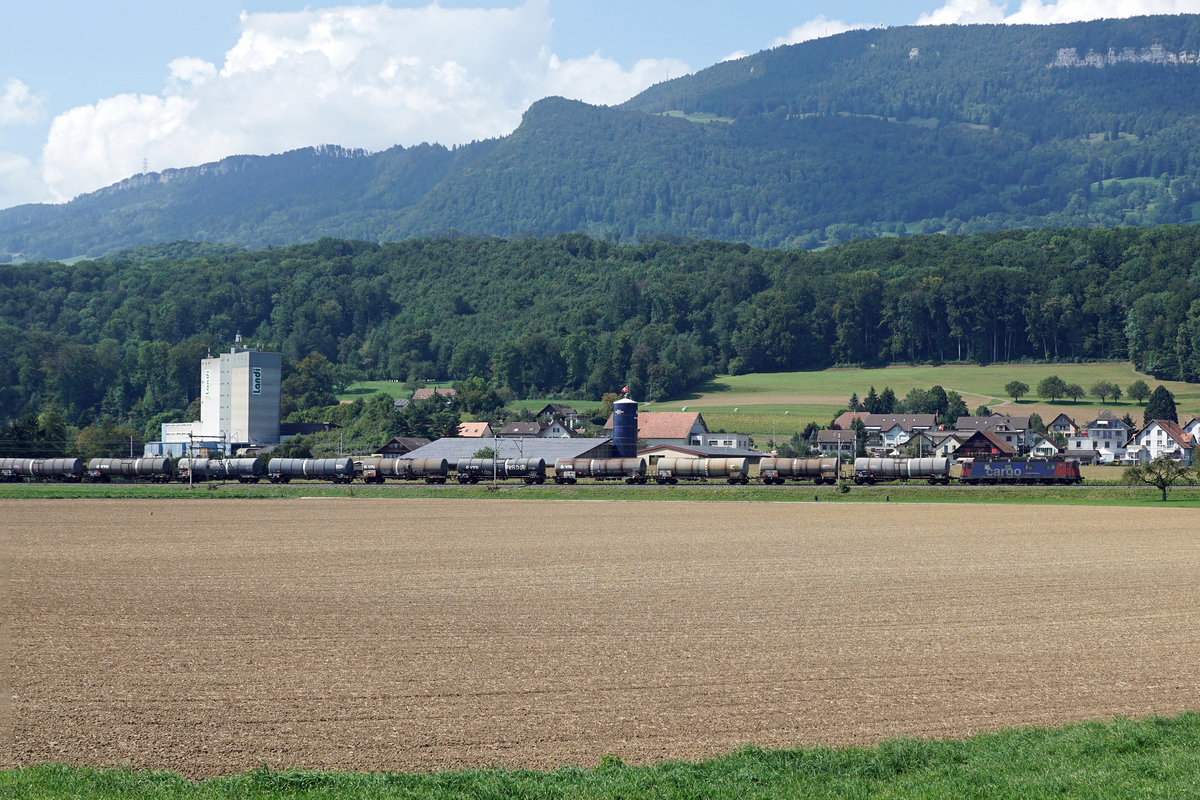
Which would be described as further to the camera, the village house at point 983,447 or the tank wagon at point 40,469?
the village house at point 983,447

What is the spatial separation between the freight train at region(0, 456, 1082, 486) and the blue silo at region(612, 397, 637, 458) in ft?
28.0

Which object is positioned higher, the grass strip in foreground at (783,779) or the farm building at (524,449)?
the farm building at (524,449)

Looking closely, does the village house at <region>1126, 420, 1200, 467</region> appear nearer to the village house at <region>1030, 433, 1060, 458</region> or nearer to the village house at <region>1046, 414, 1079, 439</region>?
the village house at <region>1030, 433, 1060, 458</region>

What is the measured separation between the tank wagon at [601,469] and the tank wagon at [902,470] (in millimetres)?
19923

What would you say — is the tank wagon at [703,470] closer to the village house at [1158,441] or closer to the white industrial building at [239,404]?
the village house at [1158,441]

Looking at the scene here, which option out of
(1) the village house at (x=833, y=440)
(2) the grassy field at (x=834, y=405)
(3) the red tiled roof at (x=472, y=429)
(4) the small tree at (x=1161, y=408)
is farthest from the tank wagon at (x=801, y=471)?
(4) the small tree at (x=1161, y=408)

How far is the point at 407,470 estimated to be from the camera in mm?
115688

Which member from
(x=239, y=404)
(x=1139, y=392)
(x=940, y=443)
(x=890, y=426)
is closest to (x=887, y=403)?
(x=890, y=426)

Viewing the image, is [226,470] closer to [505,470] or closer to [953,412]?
[505,470]

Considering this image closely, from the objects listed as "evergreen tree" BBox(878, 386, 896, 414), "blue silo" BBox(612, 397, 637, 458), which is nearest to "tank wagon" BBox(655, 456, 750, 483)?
"blue silo" BBox(612, 397, 637, 458)

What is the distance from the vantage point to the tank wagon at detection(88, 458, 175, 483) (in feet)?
383

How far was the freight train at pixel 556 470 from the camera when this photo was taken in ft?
331

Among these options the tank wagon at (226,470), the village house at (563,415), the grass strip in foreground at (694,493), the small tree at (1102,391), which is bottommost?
the grass strip in foreground at (694,493)

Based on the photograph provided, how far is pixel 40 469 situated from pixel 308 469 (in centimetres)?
2665
